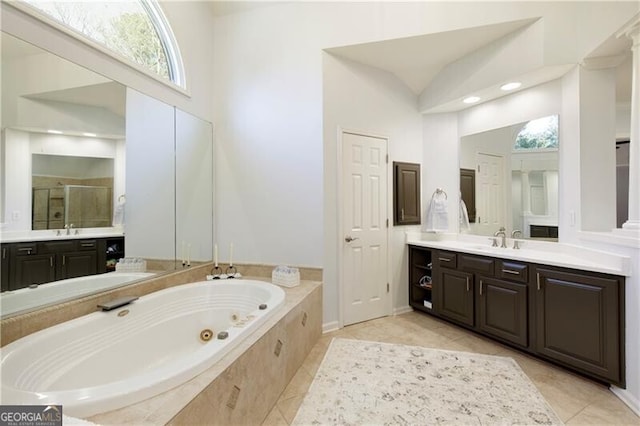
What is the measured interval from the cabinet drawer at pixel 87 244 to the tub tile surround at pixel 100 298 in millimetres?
330

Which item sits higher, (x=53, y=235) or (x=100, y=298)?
(x=53, y=235)

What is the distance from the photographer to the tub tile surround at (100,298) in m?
1.43

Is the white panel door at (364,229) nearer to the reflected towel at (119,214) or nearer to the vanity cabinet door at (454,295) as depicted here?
the vanity cabinet door at (454,295)

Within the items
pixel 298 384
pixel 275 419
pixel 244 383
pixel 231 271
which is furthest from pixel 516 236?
pixel 231 271

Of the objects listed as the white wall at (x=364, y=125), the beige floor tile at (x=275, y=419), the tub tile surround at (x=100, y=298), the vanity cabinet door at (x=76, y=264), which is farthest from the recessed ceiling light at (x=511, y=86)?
the vanity cabinet door at (x=76, y=264)

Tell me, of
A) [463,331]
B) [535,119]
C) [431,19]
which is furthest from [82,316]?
[535,119]

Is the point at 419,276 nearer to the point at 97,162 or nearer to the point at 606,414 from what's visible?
the point at 606,414

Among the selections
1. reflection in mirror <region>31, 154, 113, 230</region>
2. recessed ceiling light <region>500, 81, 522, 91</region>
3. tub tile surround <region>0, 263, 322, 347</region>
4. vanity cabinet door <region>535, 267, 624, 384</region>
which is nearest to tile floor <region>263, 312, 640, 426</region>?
vanity cabinet door <region>535, 267, 624, 384</region>

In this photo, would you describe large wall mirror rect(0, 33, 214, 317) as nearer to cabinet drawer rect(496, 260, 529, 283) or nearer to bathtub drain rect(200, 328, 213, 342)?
bathtub drain rect(200, 328, 213, 342)

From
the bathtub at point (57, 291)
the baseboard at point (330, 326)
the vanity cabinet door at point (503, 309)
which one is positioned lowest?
the baseboard at point (330, 326)

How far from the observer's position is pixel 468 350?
7.88 feet

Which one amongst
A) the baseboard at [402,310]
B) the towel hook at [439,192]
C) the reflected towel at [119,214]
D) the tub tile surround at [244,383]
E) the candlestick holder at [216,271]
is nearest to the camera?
the tub tile surround at [244,383]

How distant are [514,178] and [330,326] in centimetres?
241

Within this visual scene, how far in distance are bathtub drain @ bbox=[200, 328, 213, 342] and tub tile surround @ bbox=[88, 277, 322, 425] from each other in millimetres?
713
